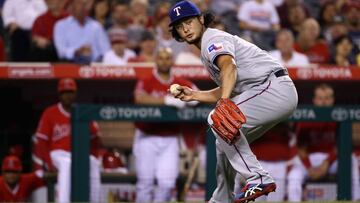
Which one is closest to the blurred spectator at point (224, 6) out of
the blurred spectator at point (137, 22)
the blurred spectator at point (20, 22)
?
the blurred spectator at point (137, 22)

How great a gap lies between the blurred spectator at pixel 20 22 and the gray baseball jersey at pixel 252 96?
5406mm

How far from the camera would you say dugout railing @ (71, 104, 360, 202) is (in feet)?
31.1

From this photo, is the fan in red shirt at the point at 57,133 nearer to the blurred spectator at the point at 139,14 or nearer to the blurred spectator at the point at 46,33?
the blurred spectator at the point at 46,33

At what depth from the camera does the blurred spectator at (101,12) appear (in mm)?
12578

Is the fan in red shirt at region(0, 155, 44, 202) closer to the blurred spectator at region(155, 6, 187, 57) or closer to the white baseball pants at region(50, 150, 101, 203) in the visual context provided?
the white baseball pants at region(50, 150, 101, 203)

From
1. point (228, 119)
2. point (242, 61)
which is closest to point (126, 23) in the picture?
point (242, 61)

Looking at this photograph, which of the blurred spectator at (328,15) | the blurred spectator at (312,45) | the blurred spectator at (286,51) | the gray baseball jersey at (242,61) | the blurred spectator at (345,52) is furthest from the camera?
the blurred spectator at (328,15)

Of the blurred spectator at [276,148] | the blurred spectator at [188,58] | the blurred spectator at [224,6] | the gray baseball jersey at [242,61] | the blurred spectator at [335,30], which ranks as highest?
the blurred spectator at [224,6]

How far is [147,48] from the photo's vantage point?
1173cm

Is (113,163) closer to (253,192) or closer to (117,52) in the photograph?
(117,52)

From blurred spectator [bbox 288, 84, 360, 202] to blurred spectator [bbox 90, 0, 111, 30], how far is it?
3183 millimetres

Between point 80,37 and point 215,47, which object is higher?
point 80,37

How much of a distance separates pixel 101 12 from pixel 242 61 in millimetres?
6296

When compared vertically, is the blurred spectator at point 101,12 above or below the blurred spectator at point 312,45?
above
